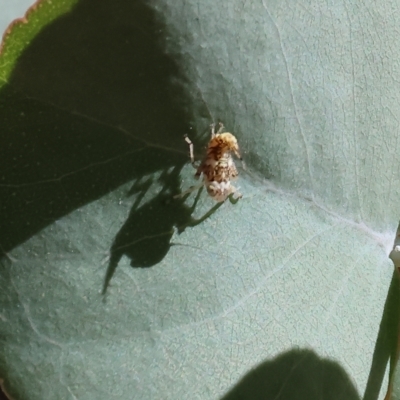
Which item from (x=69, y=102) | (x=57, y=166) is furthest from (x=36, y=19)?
(x=57, y=166)

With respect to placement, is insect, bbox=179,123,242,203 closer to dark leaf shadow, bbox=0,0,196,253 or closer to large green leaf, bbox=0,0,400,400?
large green leaf, bbox=0,0,400,400

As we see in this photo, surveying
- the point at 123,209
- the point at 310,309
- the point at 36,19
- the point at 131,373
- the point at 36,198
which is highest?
the point at 36,19

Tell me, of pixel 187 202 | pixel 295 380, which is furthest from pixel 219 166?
pixel 295 380

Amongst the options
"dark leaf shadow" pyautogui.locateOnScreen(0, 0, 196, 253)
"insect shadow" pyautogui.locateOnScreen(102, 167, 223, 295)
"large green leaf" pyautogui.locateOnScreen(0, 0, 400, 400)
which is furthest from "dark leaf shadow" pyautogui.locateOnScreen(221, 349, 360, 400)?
"dark leaf shadow" pyautogui.locateOnScreen(0, 0, 196, 253)

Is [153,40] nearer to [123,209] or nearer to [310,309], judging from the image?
[123,209]

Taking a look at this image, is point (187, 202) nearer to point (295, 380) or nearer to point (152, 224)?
point (152, 224)

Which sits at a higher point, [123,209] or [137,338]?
[123,209]

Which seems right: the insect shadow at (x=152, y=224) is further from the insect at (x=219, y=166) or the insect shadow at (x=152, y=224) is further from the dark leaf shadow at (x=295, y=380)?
the dark leaf shadow at (x=295, y=380)

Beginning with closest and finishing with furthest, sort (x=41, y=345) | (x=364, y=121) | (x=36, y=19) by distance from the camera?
(x=36, y=19) < (x=41, y=345) < (x=364, y=121)
